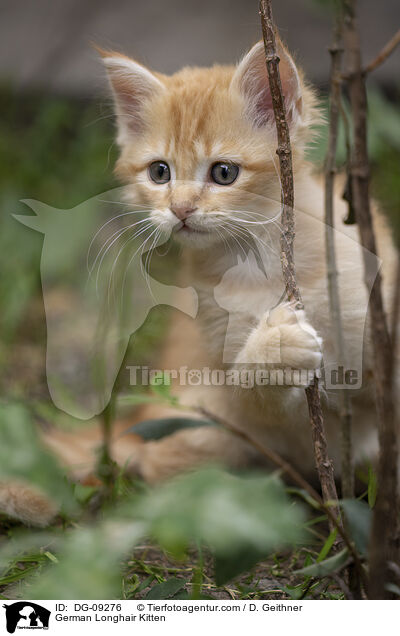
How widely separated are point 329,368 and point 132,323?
318mm

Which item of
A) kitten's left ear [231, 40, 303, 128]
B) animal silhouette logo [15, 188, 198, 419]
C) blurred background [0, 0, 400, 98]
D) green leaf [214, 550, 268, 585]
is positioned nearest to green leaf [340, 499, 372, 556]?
green leaf [214, 550, 268, 585]

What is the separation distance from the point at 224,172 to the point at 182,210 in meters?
0.09

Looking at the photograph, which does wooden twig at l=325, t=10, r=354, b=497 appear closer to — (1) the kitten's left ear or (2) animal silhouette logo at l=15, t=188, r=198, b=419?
(1) the kitten's left ear

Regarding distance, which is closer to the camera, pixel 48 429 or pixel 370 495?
pixel 370 495

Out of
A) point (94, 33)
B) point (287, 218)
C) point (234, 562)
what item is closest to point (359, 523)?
point (234, 562)

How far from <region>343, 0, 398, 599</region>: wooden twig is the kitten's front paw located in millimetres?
184

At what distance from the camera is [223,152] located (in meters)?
0.97

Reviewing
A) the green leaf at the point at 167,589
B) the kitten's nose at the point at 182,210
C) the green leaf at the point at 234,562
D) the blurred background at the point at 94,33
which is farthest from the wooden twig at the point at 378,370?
the blurred background at the point at 94,33

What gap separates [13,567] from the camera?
0.93 meters

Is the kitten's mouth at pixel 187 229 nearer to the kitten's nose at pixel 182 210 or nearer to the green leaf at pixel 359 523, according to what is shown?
the kitten's nose at pixel 182 210

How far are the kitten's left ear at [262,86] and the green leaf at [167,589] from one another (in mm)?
644
